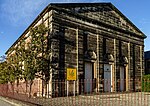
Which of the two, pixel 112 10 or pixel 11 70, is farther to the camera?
pixel 112 10

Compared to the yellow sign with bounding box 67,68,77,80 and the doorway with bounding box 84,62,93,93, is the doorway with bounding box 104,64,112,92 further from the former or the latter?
the yellow sign with bounding box 67,68,77,80

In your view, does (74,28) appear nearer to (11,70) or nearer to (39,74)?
(39,74)

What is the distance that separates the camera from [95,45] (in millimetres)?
25625

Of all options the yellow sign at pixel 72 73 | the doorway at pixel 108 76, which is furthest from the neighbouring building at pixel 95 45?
the yellow sign at pixel 72 73

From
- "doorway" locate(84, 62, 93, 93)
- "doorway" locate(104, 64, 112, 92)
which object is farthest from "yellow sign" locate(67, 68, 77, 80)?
"doorway" locate(104, 64, 112, 92)

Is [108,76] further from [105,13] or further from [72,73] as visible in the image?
[105,13]

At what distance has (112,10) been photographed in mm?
29188

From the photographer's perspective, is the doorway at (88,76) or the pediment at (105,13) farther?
the pediment at (105,13)

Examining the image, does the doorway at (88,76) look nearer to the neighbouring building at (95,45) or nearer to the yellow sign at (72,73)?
the neighbouring building at (95,45)

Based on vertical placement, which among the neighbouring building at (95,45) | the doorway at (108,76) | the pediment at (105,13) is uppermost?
the pediment at (105,13)

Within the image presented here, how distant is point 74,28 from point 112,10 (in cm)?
777

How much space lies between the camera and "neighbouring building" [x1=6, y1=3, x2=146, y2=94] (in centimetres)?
2198

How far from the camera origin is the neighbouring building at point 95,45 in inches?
866

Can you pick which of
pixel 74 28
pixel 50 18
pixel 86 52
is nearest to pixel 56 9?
pixel 50 18
